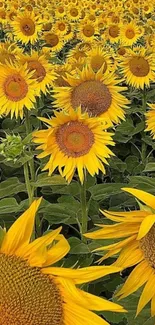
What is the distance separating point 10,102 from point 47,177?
28.3 inches

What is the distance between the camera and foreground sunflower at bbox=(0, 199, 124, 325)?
974 millimetres

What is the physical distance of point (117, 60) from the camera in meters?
3.72

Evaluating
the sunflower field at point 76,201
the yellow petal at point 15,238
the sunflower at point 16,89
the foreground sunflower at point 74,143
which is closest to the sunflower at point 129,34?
the sunflower field at point 76,201

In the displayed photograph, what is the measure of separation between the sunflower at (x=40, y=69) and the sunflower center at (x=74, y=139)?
2.90ft

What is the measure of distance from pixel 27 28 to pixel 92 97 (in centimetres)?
282

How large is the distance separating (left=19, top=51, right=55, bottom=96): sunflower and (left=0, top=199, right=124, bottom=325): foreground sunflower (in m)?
1.84

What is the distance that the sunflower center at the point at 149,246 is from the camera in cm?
112

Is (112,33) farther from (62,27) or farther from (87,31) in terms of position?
(62,27)

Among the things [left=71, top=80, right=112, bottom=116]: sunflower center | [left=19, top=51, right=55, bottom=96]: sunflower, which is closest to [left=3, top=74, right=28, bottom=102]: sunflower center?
[left=19, top=51, right=55, bottom=96]: sunflower

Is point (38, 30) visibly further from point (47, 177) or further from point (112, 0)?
point (112, 0)

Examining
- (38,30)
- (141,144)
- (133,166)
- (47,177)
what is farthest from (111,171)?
(38,30)

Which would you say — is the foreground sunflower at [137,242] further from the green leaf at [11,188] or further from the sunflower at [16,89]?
the sunflower at [16,89]

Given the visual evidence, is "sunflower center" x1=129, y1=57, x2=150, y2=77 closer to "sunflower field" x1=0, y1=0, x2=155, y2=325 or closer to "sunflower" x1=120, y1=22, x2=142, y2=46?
"sunflower field" x1=0, y1=0, x2=155, y2=325

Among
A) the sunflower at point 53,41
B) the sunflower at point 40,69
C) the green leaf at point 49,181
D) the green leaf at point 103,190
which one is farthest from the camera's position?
the sunflower at point 53,41
